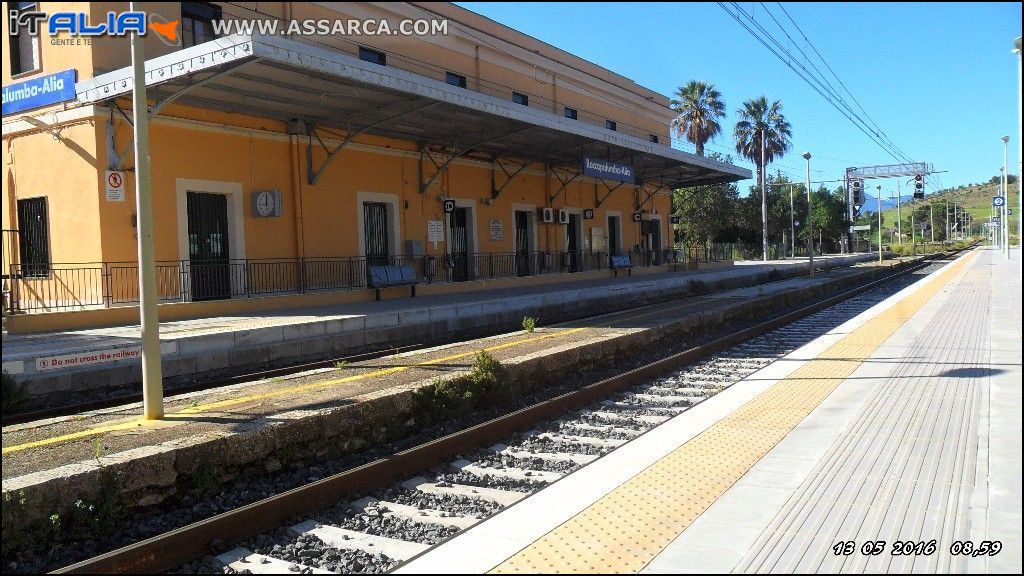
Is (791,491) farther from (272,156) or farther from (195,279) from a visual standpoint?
(272,156)

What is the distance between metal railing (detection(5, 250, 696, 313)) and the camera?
1510cm

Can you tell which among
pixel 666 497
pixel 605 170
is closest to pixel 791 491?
pixel 666 497

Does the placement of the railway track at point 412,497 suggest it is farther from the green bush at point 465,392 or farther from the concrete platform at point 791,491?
the green bush at point 465,392

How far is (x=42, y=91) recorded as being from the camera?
15086 millimetres

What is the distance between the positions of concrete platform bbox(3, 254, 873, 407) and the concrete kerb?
5.23 meters

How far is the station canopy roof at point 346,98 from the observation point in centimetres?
1359

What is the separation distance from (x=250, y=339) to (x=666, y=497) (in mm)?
9467

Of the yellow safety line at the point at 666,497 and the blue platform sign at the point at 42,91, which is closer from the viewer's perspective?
the yellow safety line at the point at 666,497

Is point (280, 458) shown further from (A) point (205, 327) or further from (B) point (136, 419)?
(A) point (205, 327)

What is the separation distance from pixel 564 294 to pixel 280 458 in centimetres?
1550

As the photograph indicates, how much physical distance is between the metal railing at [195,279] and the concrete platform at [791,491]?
1236 centimetres

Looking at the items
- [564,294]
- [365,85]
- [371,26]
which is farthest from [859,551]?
[371,26]
